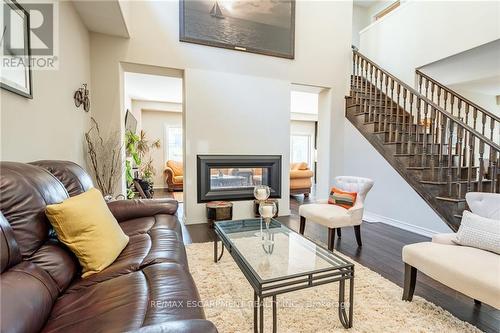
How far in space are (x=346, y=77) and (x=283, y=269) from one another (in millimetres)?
4196

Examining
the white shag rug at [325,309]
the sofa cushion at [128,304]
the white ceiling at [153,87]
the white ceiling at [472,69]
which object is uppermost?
the white ceiling at [472,69]

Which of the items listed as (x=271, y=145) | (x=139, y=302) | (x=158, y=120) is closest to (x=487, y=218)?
(x=139, y=302)

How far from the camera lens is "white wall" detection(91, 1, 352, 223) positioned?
3.38 m

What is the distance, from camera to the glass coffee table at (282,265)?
4.39 feet

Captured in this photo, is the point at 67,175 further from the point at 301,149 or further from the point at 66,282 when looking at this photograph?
the point at 301,149

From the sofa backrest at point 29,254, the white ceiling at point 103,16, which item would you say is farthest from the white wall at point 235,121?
the sofa backrest at point 29,254

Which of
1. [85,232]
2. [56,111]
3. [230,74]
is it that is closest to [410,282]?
[85,232]

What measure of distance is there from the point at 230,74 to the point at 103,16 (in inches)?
68.4

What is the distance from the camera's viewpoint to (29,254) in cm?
111

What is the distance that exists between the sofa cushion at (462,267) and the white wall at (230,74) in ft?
8.66

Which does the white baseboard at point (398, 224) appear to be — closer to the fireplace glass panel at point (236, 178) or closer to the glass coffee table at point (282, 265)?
the fireplace glass panel at point (236, 178)

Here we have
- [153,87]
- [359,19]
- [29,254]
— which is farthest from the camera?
[359,19]

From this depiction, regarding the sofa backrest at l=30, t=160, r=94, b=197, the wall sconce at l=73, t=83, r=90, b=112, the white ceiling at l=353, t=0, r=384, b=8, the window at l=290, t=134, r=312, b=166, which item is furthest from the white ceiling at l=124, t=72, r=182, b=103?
the white ceiling at l=353, t=0, r=384, b=8

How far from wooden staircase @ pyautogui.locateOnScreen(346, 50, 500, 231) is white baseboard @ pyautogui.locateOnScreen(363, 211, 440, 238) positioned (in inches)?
11.3
